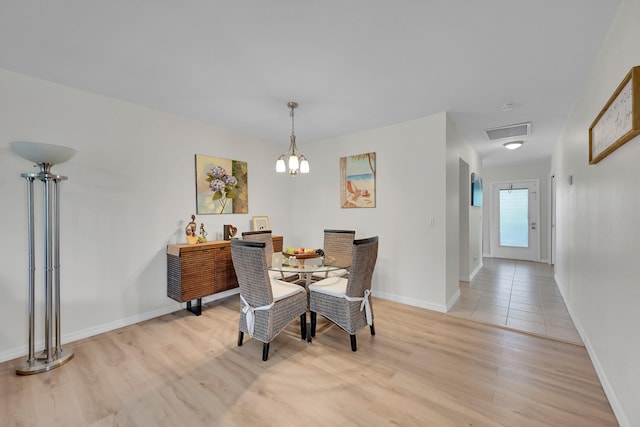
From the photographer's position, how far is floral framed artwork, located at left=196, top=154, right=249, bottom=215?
3.53 m

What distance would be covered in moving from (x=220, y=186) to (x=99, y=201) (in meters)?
1.34

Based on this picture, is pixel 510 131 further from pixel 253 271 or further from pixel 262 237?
pixel 253 271

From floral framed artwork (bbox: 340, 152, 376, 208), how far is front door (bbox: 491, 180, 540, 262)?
4.93m

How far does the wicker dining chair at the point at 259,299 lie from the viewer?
221 centimetres

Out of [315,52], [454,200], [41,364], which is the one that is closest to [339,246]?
[454,200]

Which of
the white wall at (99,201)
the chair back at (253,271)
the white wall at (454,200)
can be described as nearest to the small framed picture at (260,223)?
the white wall at (99,201)

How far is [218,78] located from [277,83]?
522mm

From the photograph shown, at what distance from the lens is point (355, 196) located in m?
4.02

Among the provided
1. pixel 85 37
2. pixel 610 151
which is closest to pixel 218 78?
pixel 85 37

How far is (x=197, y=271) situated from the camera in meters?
3.08

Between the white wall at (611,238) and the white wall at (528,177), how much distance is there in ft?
14.6

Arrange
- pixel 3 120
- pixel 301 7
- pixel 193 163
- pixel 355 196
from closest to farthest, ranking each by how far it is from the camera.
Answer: pixel 301 7, pixel 3 120, pixel 193 163, pixel 355 196

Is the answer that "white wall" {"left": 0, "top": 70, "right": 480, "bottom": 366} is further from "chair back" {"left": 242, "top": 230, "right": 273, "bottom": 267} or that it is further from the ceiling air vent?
"chair back" {"left": 242, "top": 230, "right": 273, "bottom": 267}

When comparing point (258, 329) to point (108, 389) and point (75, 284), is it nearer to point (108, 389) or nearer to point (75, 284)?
point (108, 389)
